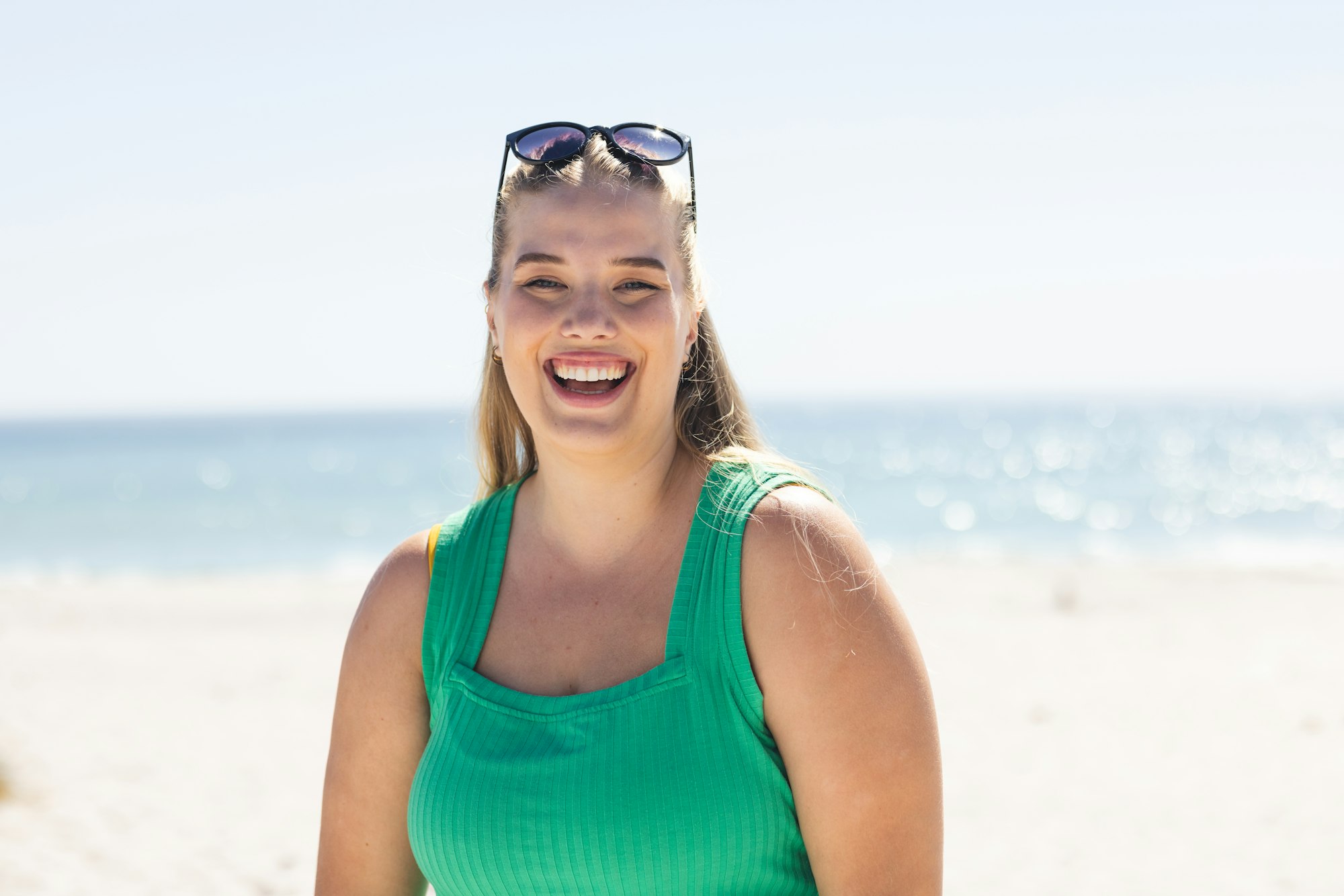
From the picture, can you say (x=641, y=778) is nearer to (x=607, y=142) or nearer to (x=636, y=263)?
(x=636, y=263)

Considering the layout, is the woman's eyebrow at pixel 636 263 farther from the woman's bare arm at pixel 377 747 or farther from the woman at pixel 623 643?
the woman's bare arm at pixel 377 747

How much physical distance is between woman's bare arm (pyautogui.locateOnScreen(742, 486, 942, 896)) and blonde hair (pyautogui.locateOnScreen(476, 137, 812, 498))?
329mm

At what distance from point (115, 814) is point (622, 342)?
551cm

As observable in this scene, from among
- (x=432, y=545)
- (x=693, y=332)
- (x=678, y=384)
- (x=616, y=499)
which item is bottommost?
(x=432, y=545)

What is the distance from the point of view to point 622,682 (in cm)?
201

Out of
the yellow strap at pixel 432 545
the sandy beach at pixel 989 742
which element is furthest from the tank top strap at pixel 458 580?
the sandy beach at pixel 989 742

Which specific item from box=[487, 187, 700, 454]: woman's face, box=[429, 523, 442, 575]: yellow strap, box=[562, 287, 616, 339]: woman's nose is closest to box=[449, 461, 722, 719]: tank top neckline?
box=[429, 523, 442, 575]: yellow strap

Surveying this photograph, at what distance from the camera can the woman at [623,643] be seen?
1831 mm

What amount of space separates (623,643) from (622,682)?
8 centimetres

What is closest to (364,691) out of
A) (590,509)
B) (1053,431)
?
(590,509)

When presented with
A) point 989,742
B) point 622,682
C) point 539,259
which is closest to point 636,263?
point 539,259

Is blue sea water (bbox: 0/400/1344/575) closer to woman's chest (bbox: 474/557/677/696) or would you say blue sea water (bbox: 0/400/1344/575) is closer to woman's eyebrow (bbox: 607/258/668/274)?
woman's chest (bbox: 474/557/677/696)

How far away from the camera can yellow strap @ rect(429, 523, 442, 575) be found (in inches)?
90.2

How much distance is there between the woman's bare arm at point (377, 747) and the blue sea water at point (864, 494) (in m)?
0.57
